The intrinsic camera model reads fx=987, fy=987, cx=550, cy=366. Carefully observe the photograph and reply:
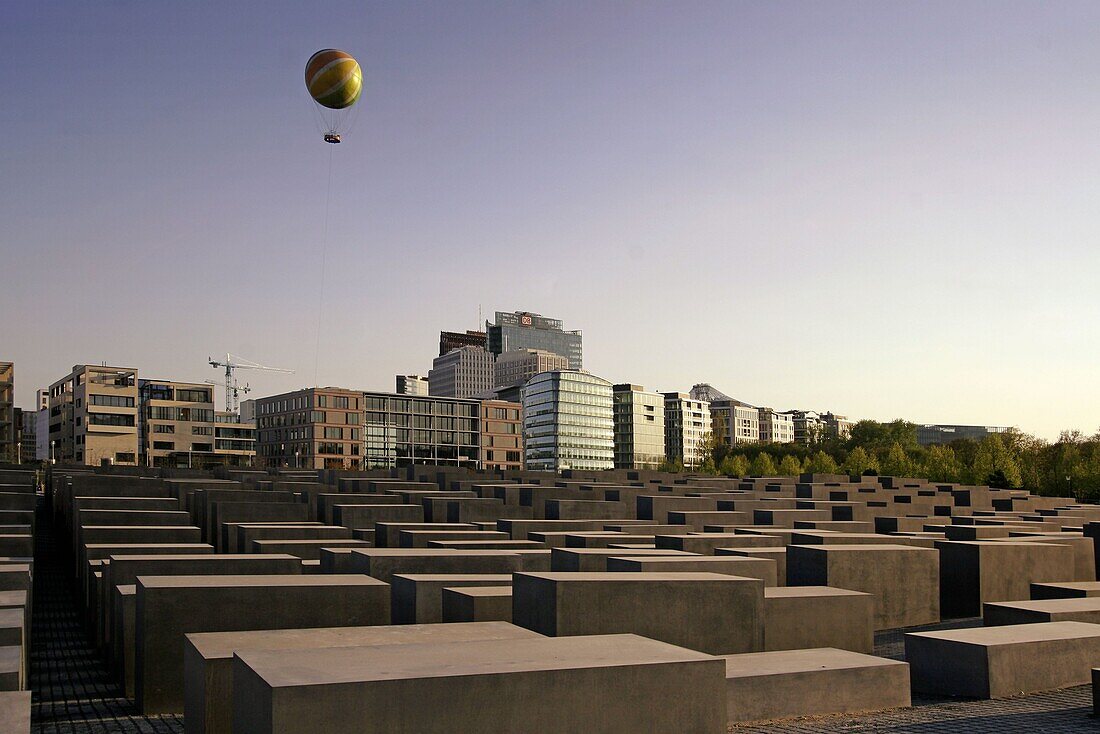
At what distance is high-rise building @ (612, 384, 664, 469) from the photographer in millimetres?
176625

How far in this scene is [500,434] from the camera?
451ft

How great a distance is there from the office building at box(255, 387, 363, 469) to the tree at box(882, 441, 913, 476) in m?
66.9

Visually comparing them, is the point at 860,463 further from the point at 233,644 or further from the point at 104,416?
the point at 233,644

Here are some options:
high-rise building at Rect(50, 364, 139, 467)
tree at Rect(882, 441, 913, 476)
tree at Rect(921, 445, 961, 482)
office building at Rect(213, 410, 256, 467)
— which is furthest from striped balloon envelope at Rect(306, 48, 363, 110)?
office building at Rect(213, 410, 256, 467)

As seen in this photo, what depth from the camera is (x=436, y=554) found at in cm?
1484

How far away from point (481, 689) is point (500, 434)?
132 m

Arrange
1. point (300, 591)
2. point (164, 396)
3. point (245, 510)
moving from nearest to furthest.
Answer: point (300, 591) → point (245, 510) → point (164, 396)

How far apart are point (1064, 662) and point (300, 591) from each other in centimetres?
846

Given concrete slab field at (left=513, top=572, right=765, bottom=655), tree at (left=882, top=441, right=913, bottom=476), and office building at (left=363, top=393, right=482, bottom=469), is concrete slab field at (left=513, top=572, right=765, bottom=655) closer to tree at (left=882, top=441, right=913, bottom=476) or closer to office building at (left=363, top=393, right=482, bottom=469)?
tree at (left=882, top=441, right=913, bottom=476)

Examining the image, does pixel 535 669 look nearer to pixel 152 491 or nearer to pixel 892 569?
pixel 892 569

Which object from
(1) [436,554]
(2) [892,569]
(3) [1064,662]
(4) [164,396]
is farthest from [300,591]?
(4) [164,396]

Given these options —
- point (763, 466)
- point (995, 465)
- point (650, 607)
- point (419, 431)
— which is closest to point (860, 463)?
point (763, 466)

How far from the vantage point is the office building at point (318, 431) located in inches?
4732

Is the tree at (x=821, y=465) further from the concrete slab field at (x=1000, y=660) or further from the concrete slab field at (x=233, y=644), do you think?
the concrete slab field at (x=233, y=644)
